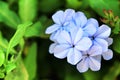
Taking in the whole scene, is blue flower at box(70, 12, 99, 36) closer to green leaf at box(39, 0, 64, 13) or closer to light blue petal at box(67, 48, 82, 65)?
light blue petal at box(67, 48, 82, 65)

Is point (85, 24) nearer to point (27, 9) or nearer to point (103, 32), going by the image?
point (103, 32)

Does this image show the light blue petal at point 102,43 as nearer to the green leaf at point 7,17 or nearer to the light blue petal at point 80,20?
the light blue petal at point 80,20

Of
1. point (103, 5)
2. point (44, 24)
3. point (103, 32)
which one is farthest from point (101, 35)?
point (44, 24)

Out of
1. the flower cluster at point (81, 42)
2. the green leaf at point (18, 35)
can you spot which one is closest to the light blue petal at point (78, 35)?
the flower cluster at point (81, 42)

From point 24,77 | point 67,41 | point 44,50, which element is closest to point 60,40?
point 67,41

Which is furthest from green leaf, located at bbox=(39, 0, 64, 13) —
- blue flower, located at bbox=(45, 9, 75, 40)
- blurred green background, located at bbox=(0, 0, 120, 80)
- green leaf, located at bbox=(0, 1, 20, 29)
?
blue flower, located at bbox=(45, 9, 75, 40)
